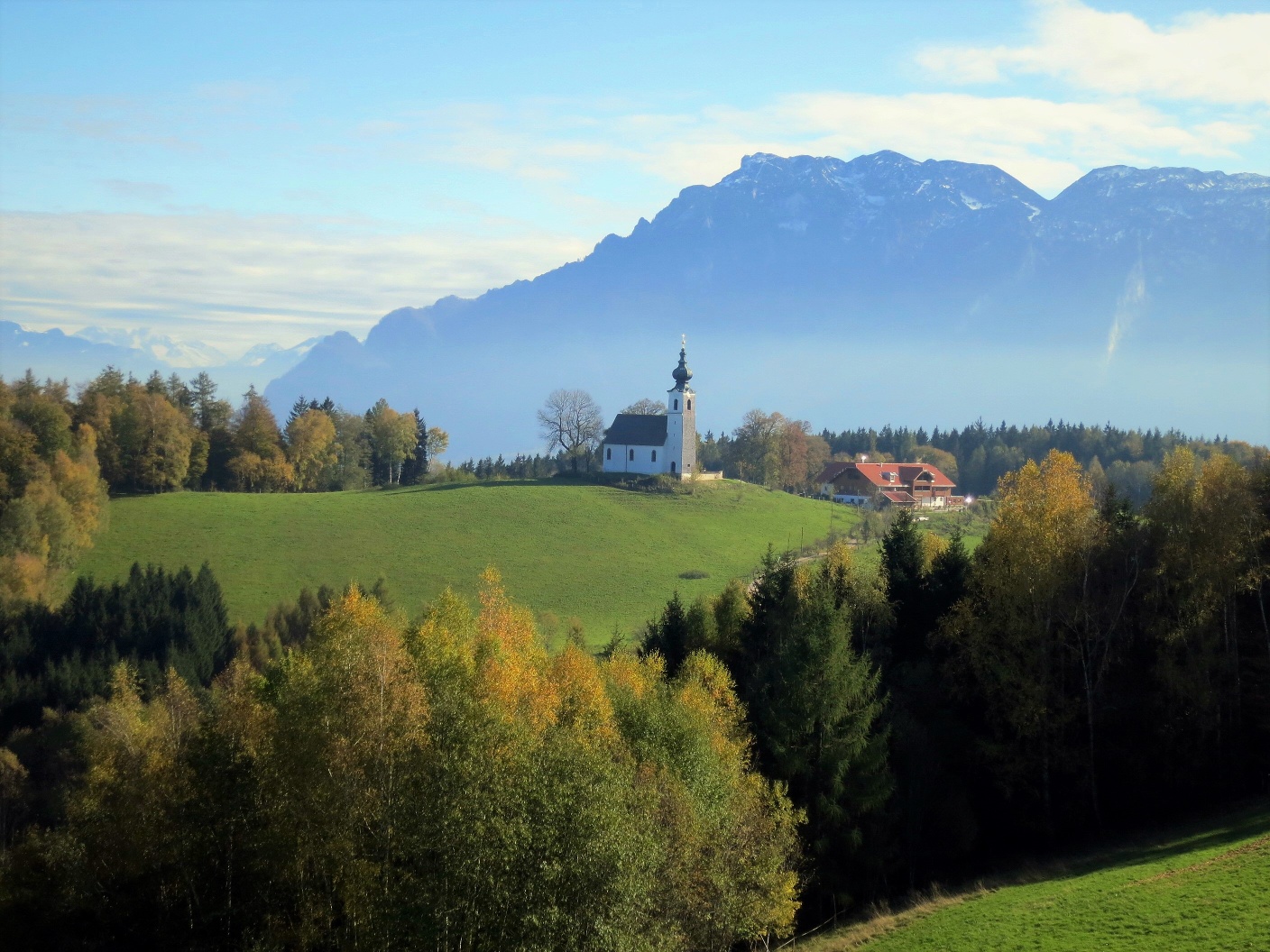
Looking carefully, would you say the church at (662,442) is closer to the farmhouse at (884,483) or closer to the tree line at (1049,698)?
the farmhouse at (884,483)

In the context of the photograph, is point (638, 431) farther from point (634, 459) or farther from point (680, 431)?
point (680, 431)

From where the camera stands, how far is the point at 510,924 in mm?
19375

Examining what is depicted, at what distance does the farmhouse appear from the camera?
11969cm

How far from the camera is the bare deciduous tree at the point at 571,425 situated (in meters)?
116

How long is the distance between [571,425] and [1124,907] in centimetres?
9648

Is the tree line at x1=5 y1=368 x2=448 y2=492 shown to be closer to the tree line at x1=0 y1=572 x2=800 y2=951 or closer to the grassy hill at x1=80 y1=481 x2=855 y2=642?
the grassy hill at x1=80 y1=481 x2=855 y2=642

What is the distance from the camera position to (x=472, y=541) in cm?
7912

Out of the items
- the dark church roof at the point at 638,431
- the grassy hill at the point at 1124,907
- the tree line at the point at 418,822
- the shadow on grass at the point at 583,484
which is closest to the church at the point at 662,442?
the dark church roof at the point at 638,431

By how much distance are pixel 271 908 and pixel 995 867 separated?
1975 cm

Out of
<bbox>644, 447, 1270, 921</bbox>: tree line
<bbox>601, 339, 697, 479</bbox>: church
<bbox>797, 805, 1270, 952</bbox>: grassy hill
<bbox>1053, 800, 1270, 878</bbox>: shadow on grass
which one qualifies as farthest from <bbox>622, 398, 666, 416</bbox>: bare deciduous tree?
<bbox>797, 805, 1270, 952</bbox>: grassy hill

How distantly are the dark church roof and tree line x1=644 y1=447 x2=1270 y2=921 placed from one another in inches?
2914

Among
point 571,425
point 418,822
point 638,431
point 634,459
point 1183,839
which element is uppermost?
point 571,425

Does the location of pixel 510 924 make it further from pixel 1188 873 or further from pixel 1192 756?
pixel 1192 756

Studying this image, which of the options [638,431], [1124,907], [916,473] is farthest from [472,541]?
[916,473]
